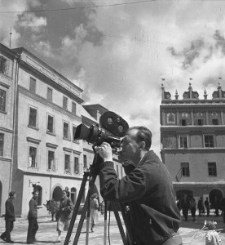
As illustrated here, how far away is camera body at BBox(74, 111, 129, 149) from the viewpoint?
2.61 meters

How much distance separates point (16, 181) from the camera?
79.7 ft

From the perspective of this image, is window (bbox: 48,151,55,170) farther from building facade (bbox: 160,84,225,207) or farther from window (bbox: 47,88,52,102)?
building facade (bbox: 160,84,225,207)

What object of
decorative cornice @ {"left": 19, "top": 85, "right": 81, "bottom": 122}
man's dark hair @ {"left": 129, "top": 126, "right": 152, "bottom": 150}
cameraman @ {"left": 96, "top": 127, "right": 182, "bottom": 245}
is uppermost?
decorative cornice @ {"left": 19, "top": 85, "right": 81, "bottom": 122}

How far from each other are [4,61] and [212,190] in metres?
28.7

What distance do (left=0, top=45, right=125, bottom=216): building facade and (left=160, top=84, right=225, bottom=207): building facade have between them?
13121 millimetres

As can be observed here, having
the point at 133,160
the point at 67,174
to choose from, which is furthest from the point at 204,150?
the point at 133,160

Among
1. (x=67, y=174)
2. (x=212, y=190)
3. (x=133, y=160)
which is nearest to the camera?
(x=133, y=160)

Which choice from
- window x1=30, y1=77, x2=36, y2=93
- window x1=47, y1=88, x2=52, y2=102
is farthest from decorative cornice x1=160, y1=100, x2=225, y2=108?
window x1=30, y1=77, x2=36, y2=93

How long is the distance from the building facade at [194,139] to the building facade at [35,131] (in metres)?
13.1

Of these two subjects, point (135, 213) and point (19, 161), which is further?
point (19, 161)

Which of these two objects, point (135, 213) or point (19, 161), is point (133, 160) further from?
point (19, 161)

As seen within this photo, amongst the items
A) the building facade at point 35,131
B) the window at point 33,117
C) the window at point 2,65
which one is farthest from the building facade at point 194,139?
the window at point 2,65

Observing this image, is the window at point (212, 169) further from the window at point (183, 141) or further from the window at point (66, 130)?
the window at point (66, 130)

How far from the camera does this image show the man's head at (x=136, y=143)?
231 centimetres
